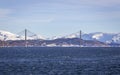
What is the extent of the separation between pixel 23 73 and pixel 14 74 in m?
2.74

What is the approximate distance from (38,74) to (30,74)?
1.44 meters

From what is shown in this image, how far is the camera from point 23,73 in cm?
6994

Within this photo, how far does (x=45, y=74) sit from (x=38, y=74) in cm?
124

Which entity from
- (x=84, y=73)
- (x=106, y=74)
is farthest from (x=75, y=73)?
(x=106, y=74)

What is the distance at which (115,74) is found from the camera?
66.8 m

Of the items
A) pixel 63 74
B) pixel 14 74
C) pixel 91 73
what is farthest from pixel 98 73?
pixel 14 74

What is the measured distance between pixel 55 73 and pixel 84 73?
5.28 m

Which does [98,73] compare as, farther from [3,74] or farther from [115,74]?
[3,74]

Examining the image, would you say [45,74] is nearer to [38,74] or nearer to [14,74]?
[38,74]

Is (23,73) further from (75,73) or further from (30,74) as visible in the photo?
(75,73)

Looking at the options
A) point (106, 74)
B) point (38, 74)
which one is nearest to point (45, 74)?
point (38, 74)

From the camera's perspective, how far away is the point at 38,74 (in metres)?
67.9

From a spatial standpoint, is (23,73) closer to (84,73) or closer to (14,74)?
(14,74)

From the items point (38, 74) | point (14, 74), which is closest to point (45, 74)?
point (38, 74)
